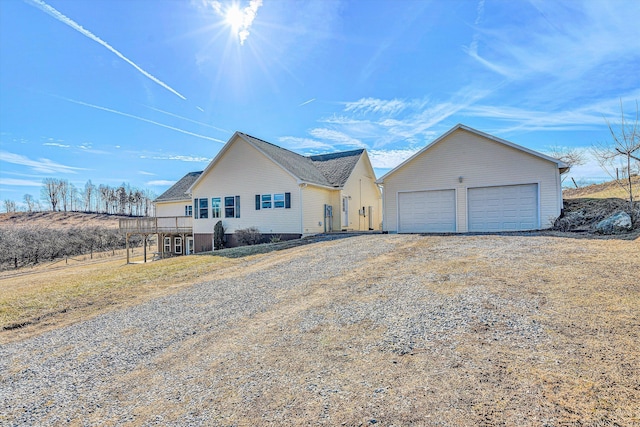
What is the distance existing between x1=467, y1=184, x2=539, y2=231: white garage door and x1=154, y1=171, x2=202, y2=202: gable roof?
22.6 meters

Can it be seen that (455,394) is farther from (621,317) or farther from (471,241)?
(471,241)

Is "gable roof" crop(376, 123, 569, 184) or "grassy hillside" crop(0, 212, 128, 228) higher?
"gable roof" crop(376, 123, 569, 184)

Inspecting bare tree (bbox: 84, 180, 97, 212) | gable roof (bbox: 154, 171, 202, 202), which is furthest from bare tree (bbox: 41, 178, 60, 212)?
gable roof (bbox: 154, 171, 202, 202)

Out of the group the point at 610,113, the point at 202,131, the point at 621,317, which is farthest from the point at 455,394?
the point at 202,131

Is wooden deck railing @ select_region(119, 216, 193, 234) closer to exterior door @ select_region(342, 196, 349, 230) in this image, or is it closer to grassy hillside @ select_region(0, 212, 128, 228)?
exterior door @ select_region(342, 196, 349, 230)

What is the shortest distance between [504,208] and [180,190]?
26.2 metres

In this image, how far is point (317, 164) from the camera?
25.2 metres

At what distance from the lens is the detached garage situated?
14.4 metres

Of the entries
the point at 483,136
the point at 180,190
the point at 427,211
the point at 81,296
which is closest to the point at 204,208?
the point at 180,190

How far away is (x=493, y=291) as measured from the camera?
5.62 metres

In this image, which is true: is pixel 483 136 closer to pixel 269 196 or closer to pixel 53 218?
pixel 269 196

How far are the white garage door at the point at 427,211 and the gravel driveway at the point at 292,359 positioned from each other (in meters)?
9.65

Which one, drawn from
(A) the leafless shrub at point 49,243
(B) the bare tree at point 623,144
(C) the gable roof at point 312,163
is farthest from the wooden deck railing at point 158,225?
(B) the bare tree at point 623,144

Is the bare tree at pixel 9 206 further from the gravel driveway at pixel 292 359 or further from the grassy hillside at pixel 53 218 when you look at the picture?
the gravel driveway at pixel 292 359
